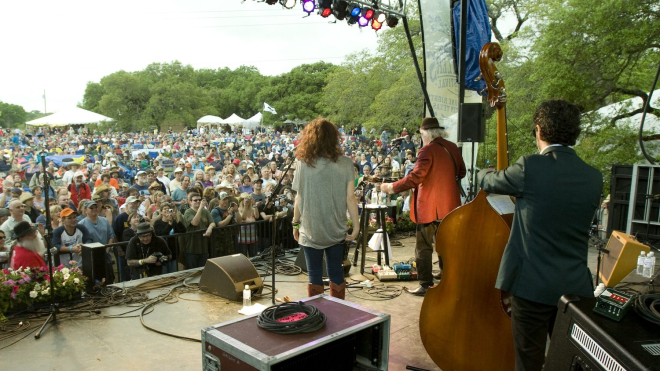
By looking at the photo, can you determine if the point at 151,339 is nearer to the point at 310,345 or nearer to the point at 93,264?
the point at 93,264

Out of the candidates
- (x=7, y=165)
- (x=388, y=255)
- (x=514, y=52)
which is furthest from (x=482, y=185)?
(x=7, y=165)

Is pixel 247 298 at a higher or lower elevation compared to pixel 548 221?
lower

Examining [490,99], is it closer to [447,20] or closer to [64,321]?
[64,321]

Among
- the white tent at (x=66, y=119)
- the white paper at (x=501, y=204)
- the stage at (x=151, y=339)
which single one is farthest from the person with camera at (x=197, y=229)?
the white tent at (x=66, y=119)

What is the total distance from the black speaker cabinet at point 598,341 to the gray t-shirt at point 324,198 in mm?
1843

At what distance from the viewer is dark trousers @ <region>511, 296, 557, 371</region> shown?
2307mm

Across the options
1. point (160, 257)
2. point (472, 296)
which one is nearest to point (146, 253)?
point (160, 257)

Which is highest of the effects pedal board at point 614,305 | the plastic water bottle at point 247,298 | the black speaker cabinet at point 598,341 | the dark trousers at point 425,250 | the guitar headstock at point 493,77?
the guitar headstock at point 493,77

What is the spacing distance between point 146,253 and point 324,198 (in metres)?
3.40

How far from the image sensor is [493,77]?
9.94ft

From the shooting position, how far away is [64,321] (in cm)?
445

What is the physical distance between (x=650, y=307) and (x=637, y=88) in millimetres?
11205

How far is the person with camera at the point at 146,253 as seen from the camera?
5.69m

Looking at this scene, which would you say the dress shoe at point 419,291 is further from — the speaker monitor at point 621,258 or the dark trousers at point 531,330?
the dark trousers at point 531,330
